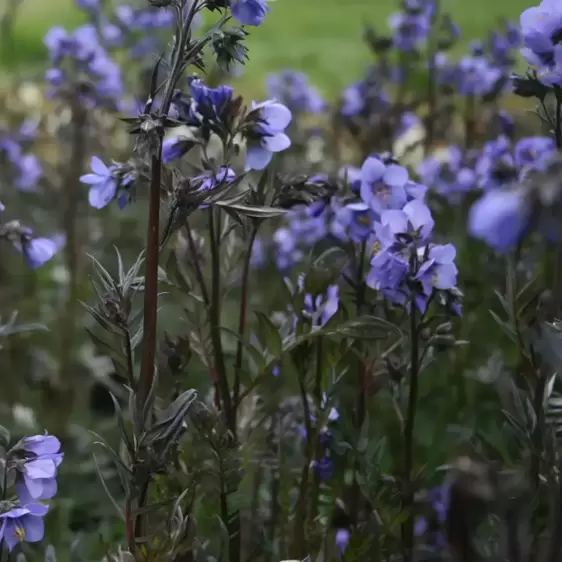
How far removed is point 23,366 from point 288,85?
1385 mm

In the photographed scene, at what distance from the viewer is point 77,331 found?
1.99 meters

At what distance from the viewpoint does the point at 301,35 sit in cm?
329

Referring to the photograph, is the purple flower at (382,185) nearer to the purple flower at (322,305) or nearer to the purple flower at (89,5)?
the purple flower at (322,305)

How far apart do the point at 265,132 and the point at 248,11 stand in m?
0.16

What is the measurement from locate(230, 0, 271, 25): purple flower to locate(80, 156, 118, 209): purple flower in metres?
0.22

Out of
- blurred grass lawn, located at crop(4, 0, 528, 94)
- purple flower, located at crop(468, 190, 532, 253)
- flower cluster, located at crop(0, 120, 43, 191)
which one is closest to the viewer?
purple flower, located at crop(468, 190, 532, 253)

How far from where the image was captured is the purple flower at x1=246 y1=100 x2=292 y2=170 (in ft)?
2.79

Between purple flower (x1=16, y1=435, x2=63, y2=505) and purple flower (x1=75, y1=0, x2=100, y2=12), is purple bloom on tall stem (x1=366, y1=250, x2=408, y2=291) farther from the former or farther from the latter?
purple flower (x1=75, y1=0, x2=100, y2=12)

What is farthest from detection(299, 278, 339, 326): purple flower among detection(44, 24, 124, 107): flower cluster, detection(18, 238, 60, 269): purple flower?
detection(44, 24, 124, 107): flower cluster

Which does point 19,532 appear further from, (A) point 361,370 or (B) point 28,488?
(A) point 361,370

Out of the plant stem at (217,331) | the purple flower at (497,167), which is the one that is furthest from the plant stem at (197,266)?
the purple flower at (497,167)

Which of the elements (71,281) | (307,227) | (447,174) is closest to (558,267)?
(307,227)

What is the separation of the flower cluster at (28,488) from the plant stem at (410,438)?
376 mm

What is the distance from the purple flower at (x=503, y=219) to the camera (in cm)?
50
